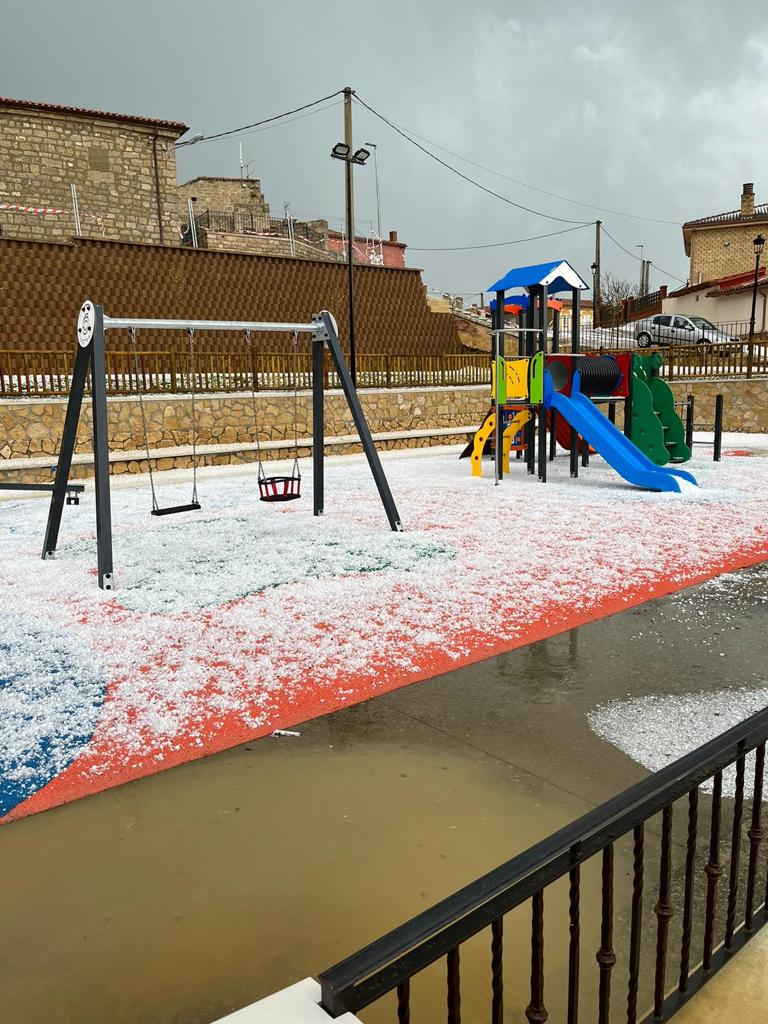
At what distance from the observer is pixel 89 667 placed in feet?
14.6

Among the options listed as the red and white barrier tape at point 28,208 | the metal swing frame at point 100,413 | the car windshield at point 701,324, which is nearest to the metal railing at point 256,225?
the red and white barrier tape at point 28,208

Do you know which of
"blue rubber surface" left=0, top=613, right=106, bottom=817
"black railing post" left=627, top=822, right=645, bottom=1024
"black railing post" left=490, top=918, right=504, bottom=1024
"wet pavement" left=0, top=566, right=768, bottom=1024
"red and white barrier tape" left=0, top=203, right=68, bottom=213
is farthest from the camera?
"red and white barrier tape" left=0, top=203, right=68, bottom=213

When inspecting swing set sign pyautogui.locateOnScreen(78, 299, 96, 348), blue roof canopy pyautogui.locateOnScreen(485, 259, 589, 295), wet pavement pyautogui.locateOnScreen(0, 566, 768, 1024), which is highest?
blue roof canopy pyautogui.locateOnScreen(485, 259, 589, 295)

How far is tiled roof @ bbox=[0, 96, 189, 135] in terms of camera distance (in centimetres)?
2583

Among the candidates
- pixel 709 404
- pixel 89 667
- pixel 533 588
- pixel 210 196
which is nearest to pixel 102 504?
pixel 89 667

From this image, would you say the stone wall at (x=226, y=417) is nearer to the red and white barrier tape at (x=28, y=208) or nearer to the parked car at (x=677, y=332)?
the parked car at (x=677, y=332)

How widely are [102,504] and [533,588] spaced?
11.8 feet

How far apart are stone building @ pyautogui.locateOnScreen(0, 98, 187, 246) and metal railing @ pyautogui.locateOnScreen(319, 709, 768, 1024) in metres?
27.3

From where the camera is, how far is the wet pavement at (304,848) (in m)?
2.04

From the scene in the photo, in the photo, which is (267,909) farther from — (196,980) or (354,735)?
(354,735)

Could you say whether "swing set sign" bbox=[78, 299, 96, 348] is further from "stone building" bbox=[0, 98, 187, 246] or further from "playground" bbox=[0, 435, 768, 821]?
"stone building" bbox=[0, 98, 187, 246]

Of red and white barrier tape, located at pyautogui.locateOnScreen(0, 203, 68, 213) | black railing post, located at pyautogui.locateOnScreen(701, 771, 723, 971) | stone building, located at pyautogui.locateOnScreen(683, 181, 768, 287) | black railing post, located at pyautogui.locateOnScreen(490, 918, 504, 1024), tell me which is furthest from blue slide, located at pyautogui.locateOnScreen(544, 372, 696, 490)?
Result: stone building, located at pyautogui.locateOnScreen(683, 181, 768, 287)

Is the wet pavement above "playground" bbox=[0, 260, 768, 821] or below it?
below

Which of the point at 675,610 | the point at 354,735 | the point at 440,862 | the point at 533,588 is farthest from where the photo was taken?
the point at 533,588
